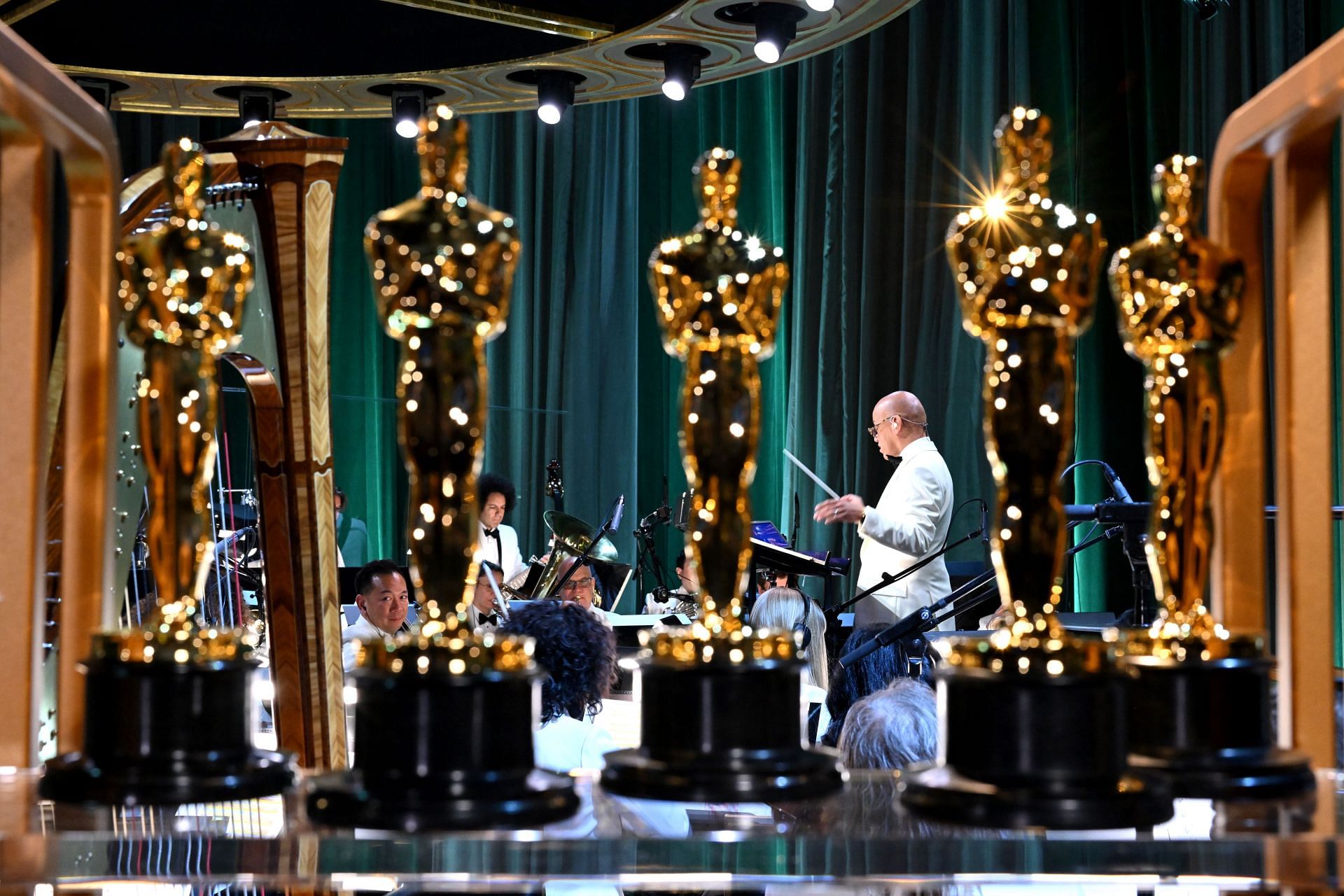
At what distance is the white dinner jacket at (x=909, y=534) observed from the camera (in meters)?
4.96

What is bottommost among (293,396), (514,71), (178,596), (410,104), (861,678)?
(861,678)

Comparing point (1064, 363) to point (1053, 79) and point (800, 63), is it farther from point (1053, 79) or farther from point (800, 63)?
point (800, 63)

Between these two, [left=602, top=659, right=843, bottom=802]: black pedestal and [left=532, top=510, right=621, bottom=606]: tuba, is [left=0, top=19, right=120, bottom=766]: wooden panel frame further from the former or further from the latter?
[left=532, top=510, right=621, bottom=606]: tuba

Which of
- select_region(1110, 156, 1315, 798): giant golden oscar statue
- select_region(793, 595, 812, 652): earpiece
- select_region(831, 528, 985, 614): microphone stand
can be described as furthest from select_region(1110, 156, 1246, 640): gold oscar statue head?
select_region(831, 528, 985, 614): microphone stand

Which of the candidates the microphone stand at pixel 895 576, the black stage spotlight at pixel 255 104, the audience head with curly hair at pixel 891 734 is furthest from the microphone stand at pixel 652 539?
the audience head with curly hair at pixel 891 734

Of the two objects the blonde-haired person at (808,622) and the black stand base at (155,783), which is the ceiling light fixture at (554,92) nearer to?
the blonde-haired person at (808,622)

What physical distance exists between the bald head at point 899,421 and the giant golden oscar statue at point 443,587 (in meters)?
4.70

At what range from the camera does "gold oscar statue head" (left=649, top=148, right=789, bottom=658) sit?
67 centimetres

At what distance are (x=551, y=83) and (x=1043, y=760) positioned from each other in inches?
101

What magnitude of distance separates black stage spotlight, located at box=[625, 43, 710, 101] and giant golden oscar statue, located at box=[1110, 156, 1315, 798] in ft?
7.35

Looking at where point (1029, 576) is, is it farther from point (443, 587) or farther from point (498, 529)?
point (498, 529)

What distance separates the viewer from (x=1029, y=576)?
2.20 feet

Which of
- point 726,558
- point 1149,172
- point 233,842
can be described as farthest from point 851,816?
point 1149,172

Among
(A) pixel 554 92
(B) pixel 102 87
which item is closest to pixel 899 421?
(A) pixel 554 92
